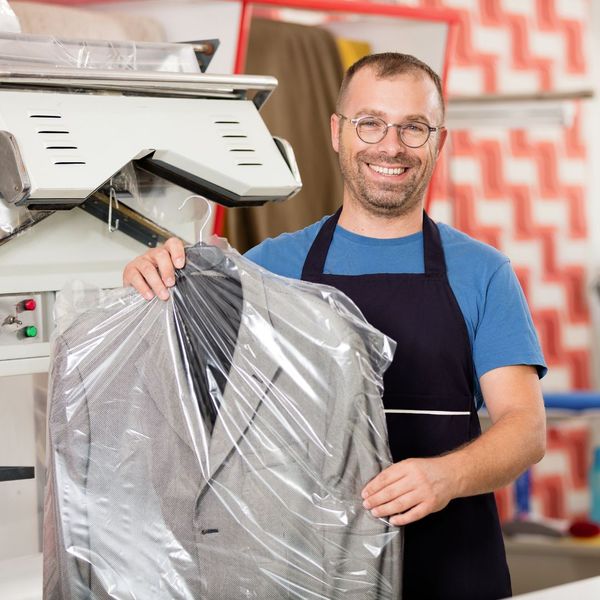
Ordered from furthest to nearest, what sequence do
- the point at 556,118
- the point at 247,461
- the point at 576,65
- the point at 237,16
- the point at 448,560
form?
1. the point at 576,65
2. the point at 556,118
3. the point at 237,16
4. the point at 448,560
5. the point at 247,461

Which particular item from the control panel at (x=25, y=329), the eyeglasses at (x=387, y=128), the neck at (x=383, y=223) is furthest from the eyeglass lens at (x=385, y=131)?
the control panel at (x=25, y=329)

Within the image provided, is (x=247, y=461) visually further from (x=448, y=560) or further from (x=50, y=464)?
(x=448, y=560)

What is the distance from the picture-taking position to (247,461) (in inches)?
58.4

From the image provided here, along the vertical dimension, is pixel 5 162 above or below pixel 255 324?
above

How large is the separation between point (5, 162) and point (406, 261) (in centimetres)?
71

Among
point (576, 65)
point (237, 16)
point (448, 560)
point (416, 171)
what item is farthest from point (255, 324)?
point (576, 65)

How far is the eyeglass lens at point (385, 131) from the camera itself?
1.78 meters

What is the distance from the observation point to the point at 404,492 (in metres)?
1.45

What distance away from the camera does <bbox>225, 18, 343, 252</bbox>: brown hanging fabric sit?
304 centimetres

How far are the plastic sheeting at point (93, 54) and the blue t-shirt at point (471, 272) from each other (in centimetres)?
47

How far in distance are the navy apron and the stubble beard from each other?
0.42ft

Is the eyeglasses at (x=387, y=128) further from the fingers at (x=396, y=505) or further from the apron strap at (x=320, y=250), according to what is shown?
the fingers at (x=396, y=505)

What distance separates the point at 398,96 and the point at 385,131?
0.06 m

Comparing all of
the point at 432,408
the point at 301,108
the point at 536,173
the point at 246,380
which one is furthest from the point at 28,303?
the point at 536,173
